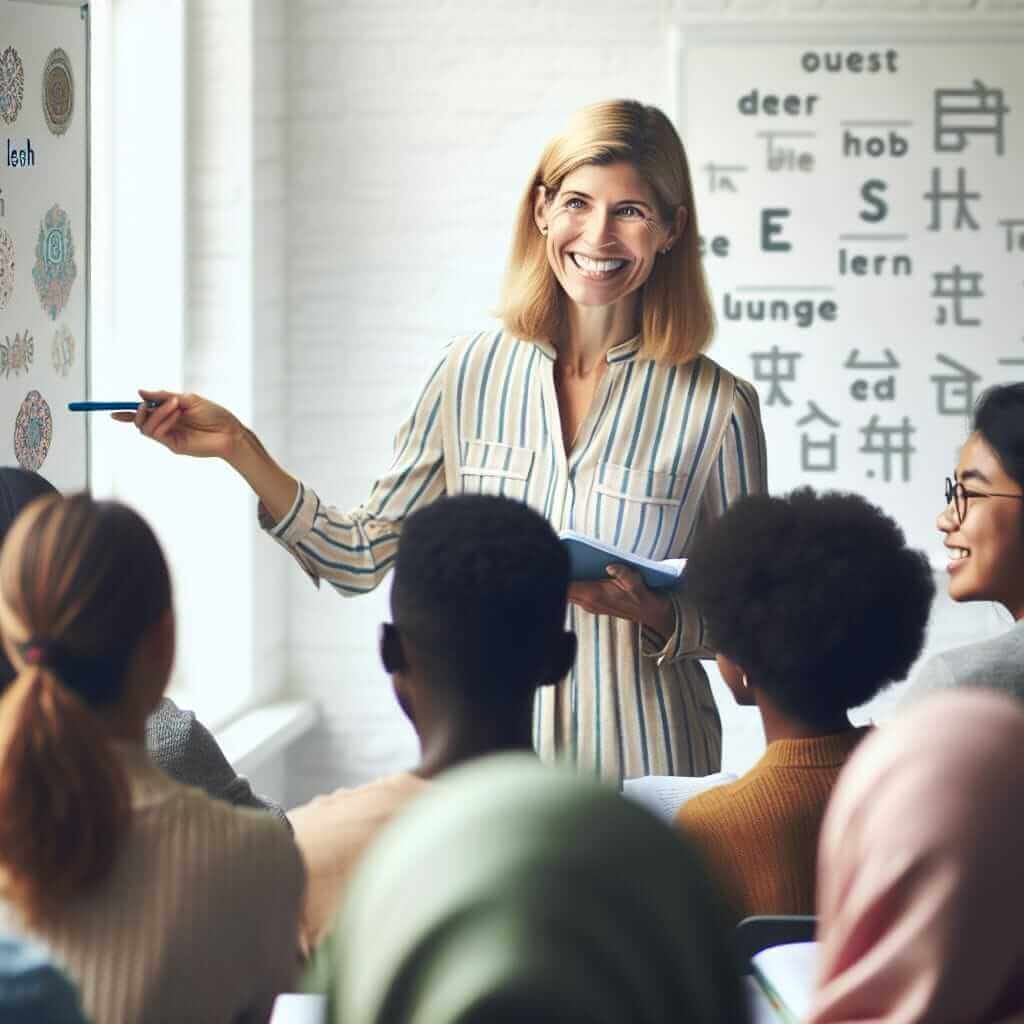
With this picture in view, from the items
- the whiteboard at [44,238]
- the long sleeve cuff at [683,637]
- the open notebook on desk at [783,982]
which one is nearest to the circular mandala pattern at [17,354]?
the whiteboard at [44,238]

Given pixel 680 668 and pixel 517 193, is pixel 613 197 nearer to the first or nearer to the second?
pixel 680 668

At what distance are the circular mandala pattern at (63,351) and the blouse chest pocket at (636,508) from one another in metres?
1.16

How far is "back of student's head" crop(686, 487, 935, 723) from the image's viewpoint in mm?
1555

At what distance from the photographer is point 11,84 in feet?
9.14

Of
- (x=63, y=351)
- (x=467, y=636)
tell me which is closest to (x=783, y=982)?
(x=467, y=636)

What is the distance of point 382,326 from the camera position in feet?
14.5

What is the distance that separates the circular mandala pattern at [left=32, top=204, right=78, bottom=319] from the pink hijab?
7.70 ft

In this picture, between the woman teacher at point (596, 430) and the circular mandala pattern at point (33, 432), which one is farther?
the circular mandala pattern at point (33, 432)

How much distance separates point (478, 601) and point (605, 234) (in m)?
0.96

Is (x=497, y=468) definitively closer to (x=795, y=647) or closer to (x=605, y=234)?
(x=605, y=234)

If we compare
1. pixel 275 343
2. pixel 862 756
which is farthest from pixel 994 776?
pixel 275 343

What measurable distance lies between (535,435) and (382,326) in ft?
7.03

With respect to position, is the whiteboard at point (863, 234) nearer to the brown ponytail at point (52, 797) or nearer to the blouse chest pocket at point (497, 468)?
the blouse chest pocket at point (497, 468)

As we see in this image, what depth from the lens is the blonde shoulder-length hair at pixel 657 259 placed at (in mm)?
2270
